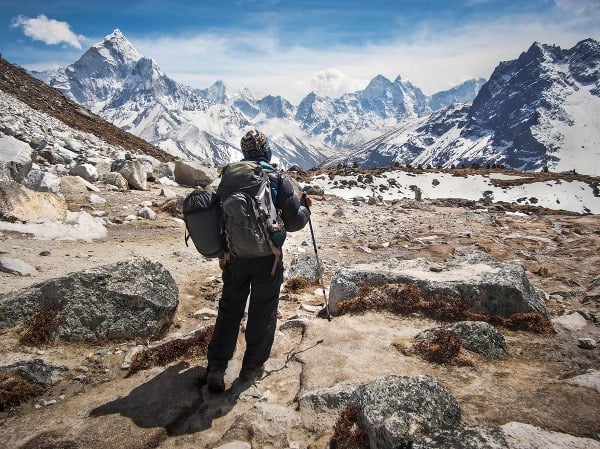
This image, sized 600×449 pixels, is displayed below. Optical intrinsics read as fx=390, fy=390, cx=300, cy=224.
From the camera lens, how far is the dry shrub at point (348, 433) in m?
3.89

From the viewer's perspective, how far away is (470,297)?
7.25 metres

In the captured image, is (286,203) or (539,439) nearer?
(539,439)

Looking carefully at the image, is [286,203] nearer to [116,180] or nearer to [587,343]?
[587,343]

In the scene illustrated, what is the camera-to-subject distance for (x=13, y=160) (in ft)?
39.4

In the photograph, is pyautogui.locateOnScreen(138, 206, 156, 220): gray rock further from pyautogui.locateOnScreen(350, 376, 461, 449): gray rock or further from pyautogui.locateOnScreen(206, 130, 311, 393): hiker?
pyautogui.locateOnScreen(350, 376, 461, 449): gray rock

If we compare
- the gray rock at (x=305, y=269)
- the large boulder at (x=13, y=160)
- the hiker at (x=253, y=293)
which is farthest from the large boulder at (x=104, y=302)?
the large boulder at (x=13, y=160)

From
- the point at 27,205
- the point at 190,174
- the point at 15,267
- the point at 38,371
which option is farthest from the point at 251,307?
the point at 190,174

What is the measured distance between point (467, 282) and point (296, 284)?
3.94 m

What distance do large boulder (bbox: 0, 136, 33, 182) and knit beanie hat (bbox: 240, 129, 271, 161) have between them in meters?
9.68

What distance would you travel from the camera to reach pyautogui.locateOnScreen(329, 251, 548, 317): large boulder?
7.14m

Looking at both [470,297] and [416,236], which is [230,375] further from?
[416,236]

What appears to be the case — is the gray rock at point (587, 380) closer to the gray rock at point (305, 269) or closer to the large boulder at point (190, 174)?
the gray rock at point (305, 269)

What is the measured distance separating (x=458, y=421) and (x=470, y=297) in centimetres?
371

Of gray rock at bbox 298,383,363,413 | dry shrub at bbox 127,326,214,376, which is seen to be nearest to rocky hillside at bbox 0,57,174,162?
dry shrub at bbox 127,326,214,376
